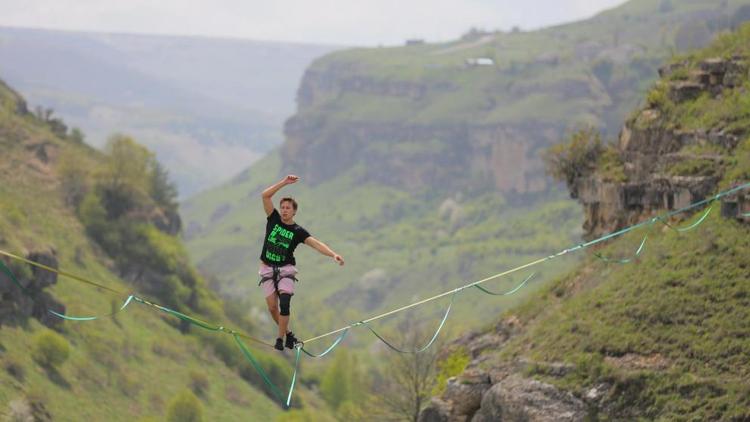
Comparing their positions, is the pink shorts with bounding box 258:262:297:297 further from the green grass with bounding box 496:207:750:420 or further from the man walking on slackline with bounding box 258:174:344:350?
the green grass with bounding box 496:207:750:420

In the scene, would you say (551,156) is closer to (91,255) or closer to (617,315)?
(617,315)

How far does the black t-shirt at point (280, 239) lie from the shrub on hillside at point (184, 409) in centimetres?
6711

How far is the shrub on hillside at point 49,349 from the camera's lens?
8725 cm

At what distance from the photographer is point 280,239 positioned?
82.4ft

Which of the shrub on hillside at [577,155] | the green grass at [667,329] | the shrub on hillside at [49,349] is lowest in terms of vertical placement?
the shrub on hillside at [49,349]

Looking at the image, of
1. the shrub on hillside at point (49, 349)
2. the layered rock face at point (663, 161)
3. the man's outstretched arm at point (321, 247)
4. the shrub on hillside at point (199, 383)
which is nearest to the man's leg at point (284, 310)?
the man's outstretched arm at point (321, 247)

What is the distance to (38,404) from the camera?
257 ft

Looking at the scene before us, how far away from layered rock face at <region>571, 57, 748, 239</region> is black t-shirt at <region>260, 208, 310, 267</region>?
82.0 ft

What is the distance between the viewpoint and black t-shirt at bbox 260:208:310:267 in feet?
82.1

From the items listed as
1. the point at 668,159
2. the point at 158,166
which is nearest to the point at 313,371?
the point at 158,166

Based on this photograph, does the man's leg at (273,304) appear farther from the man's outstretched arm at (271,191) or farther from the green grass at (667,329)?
the green grass at (667,329)

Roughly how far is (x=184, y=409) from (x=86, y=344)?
13256 mm

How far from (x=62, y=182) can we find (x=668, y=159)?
8261 centimetres

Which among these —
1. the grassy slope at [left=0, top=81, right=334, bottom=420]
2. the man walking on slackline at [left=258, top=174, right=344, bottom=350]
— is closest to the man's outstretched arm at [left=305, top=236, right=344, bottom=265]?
the man walking on slackline at [left=258, top=174, right=344, bottom=350]
